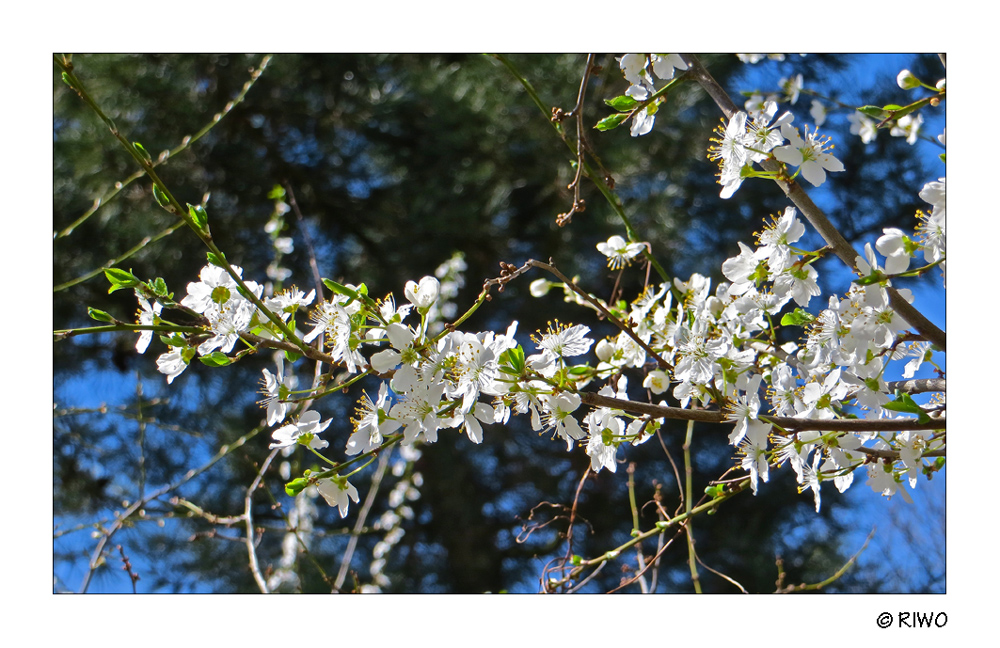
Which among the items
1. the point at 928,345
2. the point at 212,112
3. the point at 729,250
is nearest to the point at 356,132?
the point at 212,112

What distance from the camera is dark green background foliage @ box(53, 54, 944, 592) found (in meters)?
2.42

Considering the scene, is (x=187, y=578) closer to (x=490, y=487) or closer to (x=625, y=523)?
(x=490, y=487)

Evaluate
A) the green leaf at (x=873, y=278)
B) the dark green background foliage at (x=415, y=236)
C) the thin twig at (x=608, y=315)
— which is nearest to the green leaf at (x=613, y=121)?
the thin twig at (x=608, y=315)

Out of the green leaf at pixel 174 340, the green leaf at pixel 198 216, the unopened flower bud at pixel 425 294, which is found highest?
the green leaf at pixel 198 216

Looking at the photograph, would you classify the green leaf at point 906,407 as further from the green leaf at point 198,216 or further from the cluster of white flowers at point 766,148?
the green leaf at point 198,216

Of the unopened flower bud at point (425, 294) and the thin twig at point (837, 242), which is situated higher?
the thin twig at point (837, 242)

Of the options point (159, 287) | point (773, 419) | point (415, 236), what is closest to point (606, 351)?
point (773, 419)

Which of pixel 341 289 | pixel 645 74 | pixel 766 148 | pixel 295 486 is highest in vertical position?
pixel 645 74

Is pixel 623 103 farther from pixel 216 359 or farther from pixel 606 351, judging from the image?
pixel 216 359

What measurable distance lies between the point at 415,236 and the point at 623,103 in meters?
Answer: 2.11

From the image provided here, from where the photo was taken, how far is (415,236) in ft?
8.77

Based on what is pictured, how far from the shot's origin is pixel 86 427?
2568mm

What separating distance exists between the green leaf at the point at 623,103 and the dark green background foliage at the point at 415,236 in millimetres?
1783

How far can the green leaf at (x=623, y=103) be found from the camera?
1.98 feet
